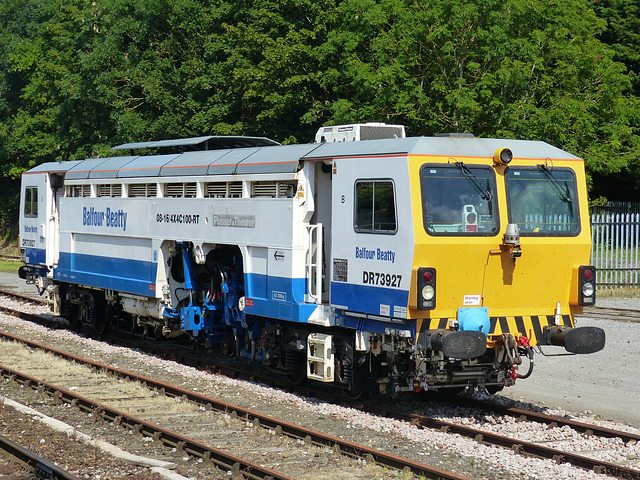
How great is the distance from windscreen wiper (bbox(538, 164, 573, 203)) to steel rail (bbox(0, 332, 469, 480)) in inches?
160

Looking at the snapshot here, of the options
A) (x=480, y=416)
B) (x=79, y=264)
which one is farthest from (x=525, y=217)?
(x=79, y=264)

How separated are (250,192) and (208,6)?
916 inches

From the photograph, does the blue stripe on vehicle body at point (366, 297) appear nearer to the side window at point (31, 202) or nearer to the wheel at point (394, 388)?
the wheel at point (394, 388)

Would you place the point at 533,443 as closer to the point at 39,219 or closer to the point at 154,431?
the point at 154,431

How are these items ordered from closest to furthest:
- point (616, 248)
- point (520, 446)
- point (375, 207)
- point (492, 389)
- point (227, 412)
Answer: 1. point (520, 446)
2. point (375, 207)
3. point (227, 412)
4. point (492, 389)
5. point (616, 248)

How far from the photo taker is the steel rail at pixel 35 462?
7.84m

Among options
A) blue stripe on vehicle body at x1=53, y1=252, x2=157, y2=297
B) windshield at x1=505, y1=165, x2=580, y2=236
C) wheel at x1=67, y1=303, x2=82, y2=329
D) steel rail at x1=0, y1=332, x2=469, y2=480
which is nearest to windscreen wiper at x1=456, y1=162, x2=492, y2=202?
windshield at x1=505, y1=165, x2=580, y2=236

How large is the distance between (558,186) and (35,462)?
22.1 ft

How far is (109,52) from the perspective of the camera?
33.3m

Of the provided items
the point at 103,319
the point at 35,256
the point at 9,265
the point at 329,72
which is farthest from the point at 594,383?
the point at 9,265

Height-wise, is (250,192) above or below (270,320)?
above

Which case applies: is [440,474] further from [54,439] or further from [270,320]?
[270,320]

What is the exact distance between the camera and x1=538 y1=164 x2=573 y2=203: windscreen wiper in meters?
10.5

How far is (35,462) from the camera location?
830 cm
